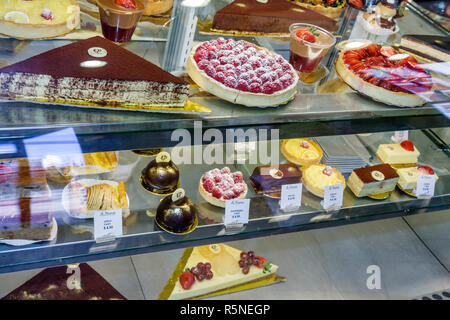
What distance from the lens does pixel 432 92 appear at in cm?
216

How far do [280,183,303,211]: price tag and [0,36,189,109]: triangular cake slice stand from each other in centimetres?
93

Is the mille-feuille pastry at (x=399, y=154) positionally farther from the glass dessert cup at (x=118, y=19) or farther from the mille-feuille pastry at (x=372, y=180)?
the glass dessert cup at (x=118, y=19)

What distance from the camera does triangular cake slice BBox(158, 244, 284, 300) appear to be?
2664 mm

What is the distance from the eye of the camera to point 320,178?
2.73 meters

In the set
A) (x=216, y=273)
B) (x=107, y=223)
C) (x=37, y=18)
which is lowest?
(x=216, y=273)

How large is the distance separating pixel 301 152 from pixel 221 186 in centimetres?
68

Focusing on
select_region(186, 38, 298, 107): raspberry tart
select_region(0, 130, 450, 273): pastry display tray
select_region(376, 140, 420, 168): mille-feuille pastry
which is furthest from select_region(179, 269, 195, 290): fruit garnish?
select_region(376, 140, 420, 168): mille-feuille pastry

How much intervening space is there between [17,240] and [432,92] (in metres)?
1.90

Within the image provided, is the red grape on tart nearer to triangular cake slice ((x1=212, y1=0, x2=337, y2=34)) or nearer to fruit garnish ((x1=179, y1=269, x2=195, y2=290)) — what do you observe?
triangular cake slice ((x1=212, y1=0, x2=337, y2=34))

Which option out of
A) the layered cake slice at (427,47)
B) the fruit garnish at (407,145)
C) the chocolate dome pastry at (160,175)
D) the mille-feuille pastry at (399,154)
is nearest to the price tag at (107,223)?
the chocolate dome pastry at (160,175)

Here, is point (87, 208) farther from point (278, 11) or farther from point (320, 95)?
point (278, 11)

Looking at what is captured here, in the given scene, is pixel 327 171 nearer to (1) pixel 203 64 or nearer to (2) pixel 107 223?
(1) pixel 203 64

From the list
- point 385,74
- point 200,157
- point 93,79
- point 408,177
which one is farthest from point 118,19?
point 408,177

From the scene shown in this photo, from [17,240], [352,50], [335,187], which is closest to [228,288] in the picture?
[335,187]
